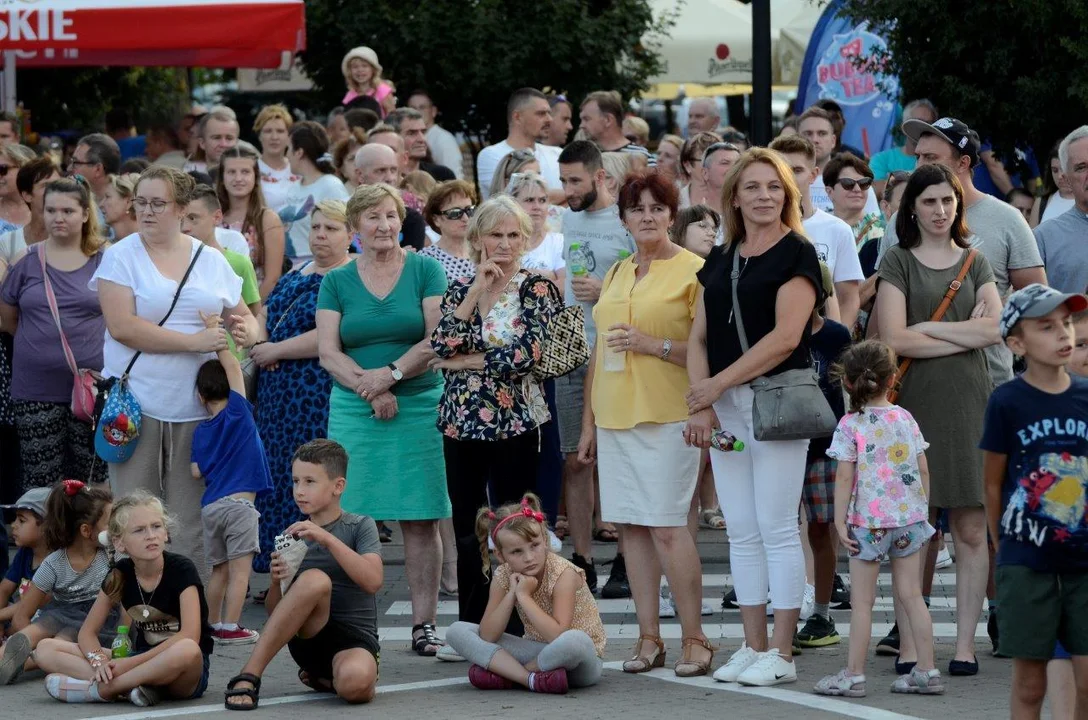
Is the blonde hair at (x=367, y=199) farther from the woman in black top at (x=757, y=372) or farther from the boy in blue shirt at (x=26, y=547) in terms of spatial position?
the boy in blue shirt at (x=26, y=547)

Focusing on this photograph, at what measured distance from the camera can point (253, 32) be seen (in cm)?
1420

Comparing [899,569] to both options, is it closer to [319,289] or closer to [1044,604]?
[1044,604]

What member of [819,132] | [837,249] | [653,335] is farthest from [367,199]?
[819,132]

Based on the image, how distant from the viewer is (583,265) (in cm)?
927

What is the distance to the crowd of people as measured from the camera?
23.1 feet

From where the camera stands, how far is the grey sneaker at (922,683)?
274 inches

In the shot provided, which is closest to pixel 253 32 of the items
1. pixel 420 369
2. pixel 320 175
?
pixel 320 175

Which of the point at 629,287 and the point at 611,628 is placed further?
the point at 611,628

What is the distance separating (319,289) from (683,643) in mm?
2777

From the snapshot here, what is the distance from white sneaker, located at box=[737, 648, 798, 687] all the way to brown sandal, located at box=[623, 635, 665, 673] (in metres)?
0.51

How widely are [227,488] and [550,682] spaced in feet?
7.24

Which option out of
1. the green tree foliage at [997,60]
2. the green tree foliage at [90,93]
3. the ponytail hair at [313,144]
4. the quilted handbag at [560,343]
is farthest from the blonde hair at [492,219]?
the green tree foliage at [90,93]

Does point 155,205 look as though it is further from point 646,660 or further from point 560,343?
point 646,660

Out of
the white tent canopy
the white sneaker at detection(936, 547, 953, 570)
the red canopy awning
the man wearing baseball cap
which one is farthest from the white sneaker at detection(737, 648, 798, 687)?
the white tent canopy
